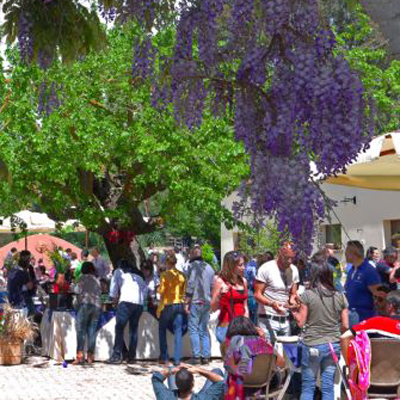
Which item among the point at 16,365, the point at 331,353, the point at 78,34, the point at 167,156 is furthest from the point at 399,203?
the point at 78,34

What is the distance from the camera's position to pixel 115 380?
40.1 feet

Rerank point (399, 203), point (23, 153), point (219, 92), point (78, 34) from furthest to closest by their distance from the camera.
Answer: point (399, 203) → point (23, 153) → point (78, 34) → point (219, 92)

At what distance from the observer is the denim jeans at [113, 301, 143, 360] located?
13547 mm

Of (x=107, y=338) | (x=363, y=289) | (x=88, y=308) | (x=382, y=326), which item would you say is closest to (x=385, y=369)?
(x=382, y=326)

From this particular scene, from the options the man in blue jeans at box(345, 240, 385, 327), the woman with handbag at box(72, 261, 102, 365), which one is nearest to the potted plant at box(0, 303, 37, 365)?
the woman with handbag at box(72, 261, 102, 365)

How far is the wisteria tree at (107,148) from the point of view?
49.3 feet

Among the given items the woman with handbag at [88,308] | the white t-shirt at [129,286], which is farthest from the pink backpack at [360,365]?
the woman with handbag at [88,308]

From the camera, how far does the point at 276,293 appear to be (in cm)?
966

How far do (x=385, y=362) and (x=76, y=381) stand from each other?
6.56 meters

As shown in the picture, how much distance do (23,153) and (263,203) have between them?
11.6m

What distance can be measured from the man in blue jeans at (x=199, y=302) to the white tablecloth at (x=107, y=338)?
830mm

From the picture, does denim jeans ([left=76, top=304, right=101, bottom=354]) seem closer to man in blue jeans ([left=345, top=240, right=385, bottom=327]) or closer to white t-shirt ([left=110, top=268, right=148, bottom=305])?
white t-shirt ([left=110, top=268, right=148, bottom=305])

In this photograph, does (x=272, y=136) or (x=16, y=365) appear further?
(x=16, y=365)

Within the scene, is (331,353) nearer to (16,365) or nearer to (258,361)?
(258,361)
